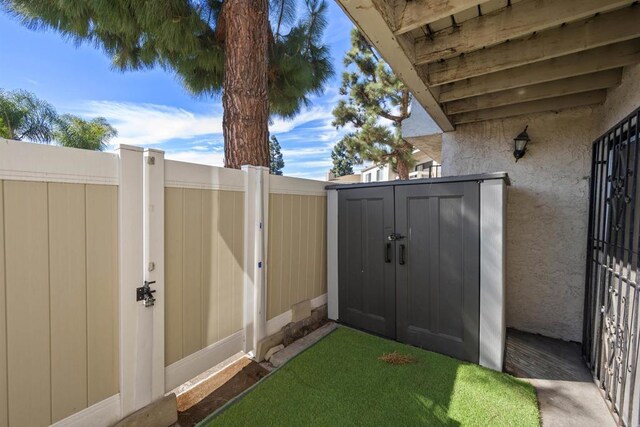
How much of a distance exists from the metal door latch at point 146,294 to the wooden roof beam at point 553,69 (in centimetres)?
322

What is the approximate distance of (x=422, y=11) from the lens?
5.80ft

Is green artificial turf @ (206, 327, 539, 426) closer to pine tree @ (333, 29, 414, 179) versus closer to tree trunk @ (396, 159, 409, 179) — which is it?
pine tree @ (333, 29, 414, 179)

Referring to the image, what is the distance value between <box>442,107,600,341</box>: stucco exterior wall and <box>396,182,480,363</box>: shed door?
1.35 meters

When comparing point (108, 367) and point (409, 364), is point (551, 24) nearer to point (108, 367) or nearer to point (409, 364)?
point (409, 364)

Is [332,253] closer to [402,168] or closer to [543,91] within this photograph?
[543,91]

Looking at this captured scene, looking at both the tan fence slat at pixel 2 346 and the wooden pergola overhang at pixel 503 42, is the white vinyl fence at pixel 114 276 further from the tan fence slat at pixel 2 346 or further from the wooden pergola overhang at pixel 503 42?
the wooden pergola overhang at pixel 503 42

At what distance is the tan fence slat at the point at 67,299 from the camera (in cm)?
154

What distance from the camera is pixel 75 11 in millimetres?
2885

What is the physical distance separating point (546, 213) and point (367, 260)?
2268 mm

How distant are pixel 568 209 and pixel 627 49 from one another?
1756mm

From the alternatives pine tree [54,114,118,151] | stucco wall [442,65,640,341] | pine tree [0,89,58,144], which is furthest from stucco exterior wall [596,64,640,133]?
pine tree [0,89,58,144]

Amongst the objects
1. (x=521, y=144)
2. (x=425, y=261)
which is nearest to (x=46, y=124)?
(x=425, y=261)

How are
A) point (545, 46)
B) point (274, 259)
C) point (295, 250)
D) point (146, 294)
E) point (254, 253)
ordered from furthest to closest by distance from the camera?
1. point (295, 250)
2. point (274, 259)
3. point (254, 253)
4. point (545, 46)
5. point (146, 294)

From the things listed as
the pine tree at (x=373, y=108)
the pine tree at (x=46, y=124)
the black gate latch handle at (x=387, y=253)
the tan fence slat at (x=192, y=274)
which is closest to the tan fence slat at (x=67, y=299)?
the tan fence slat at (x=192, y=274)
